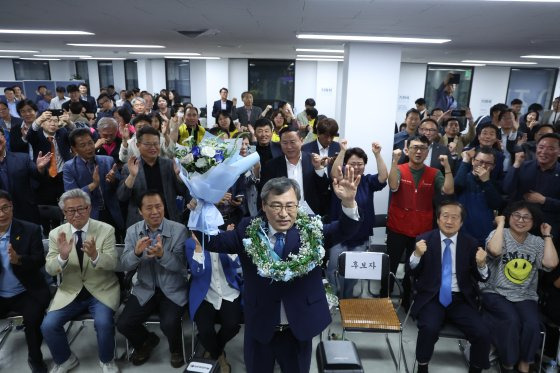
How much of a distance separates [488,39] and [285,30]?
292cm

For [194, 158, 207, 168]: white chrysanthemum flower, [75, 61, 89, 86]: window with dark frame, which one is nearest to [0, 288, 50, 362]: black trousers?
[194, 158, 207, 168]: white chrysanthemum flower

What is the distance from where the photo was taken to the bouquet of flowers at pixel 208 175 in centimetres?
243

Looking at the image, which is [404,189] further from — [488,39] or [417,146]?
[488,39]

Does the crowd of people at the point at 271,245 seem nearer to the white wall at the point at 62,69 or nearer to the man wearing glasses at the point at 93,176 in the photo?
the man wearing glasses at the point at 93,176

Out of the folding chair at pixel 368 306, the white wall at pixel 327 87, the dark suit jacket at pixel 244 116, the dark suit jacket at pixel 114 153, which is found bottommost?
the folding chair at pixel 368 306

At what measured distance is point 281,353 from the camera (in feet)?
8.07

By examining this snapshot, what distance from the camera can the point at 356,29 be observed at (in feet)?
15.1

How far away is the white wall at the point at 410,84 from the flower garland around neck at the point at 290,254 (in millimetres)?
12277

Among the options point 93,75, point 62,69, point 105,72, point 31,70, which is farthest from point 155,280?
point 31,70

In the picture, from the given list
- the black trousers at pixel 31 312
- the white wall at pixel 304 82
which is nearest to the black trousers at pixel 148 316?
the black trousers at pixel 31 312

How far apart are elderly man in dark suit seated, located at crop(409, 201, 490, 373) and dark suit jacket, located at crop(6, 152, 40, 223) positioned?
395cm

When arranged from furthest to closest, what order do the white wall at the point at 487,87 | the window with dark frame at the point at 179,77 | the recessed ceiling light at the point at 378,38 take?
the window with dark frame at the point at 179,77, the white wall at the point at 487,87, the recessed ceiling light at the point at 378,38

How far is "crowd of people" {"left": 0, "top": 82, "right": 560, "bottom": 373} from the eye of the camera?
243 centimetres

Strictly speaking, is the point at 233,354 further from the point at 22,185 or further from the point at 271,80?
the point at 271,80
